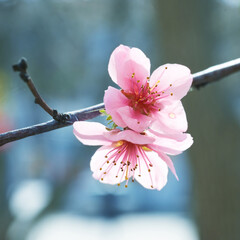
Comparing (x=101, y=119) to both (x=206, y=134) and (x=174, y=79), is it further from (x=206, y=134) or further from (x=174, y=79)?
(x=174, y=79)

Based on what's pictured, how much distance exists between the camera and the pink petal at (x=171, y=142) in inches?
28.4

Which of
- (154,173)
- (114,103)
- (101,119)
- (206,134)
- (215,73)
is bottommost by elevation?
(101,119)

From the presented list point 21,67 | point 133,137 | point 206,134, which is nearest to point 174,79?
point 133,137

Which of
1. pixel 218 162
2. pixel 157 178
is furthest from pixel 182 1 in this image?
pixel 157 178

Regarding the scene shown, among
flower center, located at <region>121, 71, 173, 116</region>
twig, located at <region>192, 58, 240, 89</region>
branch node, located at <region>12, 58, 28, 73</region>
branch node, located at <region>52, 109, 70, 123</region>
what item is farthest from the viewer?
twig, located at <region>192, 58, 240, 89</region>

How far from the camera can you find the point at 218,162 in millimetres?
2877

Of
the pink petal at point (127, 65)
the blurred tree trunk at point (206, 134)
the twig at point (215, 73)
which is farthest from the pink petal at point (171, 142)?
the blurred tree trunk at point (206, 134)

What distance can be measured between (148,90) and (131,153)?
14 centimetres

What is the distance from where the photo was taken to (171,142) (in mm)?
739

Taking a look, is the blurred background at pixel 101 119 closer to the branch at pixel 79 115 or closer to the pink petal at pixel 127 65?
the branch at pixel 79 115

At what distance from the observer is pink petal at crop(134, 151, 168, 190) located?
0.85 m

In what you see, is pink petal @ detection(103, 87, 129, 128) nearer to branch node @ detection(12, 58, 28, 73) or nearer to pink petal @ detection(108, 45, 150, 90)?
pink petal @ detection(108, 45, 150, 90)

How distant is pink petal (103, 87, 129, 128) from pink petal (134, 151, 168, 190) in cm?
15

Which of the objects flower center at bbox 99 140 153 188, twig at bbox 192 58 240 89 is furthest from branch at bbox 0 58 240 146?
flower center at bbox 99 140 153 188
